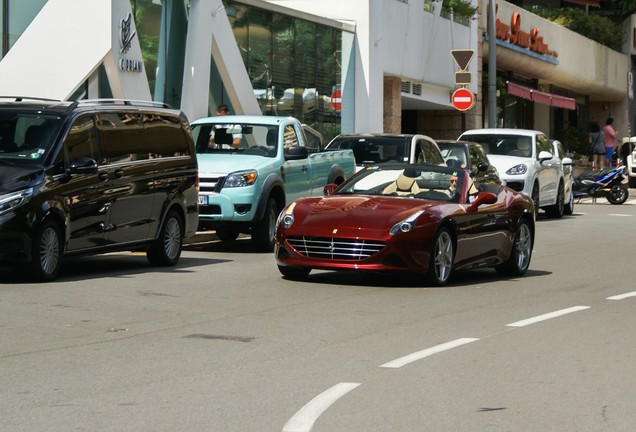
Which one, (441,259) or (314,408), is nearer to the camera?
(314,408)

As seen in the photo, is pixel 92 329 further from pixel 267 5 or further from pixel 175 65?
pixel 267 5

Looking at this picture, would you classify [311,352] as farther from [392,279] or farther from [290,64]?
[290,64]

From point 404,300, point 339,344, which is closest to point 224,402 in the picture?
point 339,344

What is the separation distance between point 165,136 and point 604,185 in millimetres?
21929

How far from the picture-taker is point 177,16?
27.0 metres

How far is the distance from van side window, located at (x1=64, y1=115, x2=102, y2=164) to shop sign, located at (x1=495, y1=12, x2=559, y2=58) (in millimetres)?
33046

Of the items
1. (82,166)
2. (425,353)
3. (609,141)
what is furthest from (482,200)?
(609,141)

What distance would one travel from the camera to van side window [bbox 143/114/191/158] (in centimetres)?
1623

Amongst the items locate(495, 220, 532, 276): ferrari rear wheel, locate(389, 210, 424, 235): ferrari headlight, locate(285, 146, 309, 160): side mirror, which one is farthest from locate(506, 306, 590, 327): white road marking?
locate(285, 146, 309, 160): side mirror

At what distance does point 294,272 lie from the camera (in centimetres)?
1484

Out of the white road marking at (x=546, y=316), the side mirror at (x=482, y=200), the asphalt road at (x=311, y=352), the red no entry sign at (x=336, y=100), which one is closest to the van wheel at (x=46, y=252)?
the asphalt road at (x=311, y=352)

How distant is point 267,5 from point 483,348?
2171cm

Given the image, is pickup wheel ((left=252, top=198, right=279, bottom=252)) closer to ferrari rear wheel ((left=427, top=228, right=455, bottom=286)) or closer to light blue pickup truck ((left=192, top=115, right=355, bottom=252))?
light blue pickup truck ((left=192, top=115, right=355, bottom=252))

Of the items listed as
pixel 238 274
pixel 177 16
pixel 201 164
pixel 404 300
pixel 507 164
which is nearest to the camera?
pixel 404 300
